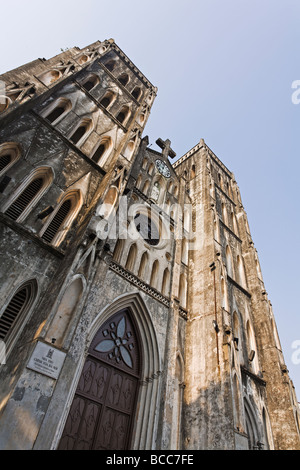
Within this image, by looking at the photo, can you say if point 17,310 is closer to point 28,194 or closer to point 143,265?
point 28,194

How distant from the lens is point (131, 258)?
10.9 metres

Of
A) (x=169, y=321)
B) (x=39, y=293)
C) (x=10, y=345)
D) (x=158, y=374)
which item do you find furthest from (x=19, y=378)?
(x=169, y=321)

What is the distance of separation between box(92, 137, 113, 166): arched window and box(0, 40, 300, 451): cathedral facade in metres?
0.06

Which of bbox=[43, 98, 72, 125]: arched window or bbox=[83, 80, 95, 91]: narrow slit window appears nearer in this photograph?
bbox=[43, 98, 72, 125]: arched window

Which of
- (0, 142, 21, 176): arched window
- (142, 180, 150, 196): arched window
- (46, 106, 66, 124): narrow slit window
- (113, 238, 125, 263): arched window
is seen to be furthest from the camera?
(142, 180, 150, 196): arched window

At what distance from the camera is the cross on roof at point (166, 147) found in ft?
58.9

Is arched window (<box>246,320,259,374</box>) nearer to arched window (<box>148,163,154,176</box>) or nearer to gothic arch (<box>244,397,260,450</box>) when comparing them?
gothic arch (<box>244,397,260,450</box>)

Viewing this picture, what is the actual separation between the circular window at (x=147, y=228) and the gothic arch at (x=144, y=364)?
10.5 ft

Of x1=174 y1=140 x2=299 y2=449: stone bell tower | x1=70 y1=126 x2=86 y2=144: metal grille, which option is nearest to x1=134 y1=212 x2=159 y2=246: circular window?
x1=174 y1=140 x2=299 y2=449: stone bell tower

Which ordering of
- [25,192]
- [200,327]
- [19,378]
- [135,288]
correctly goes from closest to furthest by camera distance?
[19,378] < [25,192] < [135,288] < [200,327]

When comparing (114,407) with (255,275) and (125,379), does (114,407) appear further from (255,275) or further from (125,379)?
(255,275)

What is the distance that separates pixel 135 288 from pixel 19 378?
16.7ft

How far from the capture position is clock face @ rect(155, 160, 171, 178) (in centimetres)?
1622

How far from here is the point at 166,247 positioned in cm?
1288
